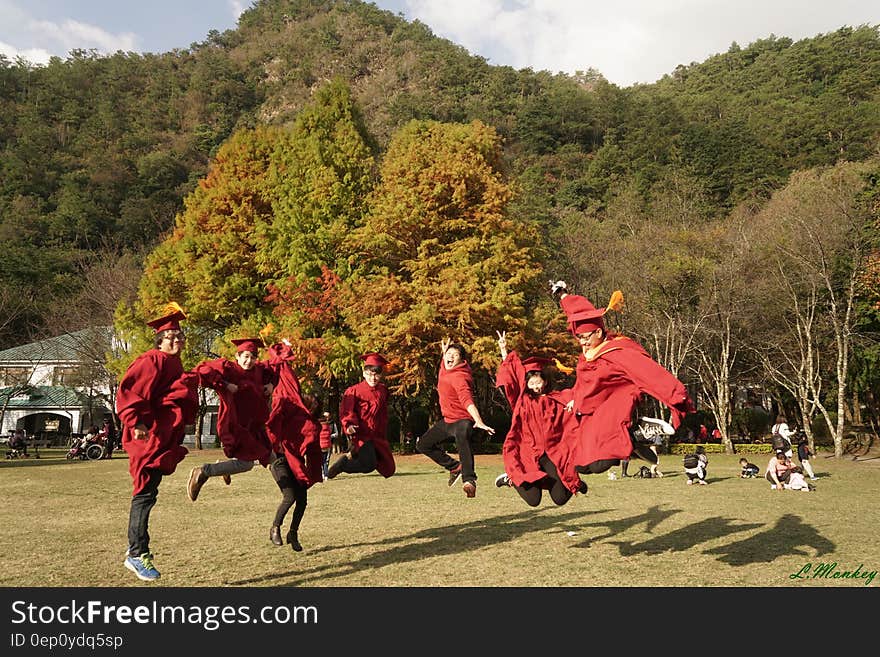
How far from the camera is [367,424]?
957 centimetres

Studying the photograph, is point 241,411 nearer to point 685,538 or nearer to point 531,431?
point 531,431

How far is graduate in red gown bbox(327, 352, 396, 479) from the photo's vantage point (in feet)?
30.3

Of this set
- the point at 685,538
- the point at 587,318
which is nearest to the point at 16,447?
the point at 685,538

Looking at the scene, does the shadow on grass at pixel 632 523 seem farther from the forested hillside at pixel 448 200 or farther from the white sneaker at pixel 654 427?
the forested hillside at pixel 448 200

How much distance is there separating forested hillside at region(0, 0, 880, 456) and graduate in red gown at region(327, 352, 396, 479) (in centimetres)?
1677

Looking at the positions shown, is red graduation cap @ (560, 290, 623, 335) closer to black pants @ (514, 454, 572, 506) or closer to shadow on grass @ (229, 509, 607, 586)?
black pants @ (514, 454, 572, 506)

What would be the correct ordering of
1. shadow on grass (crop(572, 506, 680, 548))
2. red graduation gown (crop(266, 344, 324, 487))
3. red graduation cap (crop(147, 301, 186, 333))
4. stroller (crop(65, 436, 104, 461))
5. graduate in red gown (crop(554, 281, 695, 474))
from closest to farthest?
1. graduate in red gown (crop(554, 281, 695, 474))
2. red graduation cap (crop(147, 301, 186, 333))
3. red graduation gown (crop(266, 344, 324, 487))
4. shadow on grass (crop(572, 506, 680, 548))
5. stroller (crop(65, 436, 104, 461))

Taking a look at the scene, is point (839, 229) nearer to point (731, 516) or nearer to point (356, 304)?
point (356, 304)

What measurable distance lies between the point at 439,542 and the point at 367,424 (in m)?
1.99

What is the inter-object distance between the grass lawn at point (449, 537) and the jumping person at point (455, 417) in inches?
45.9

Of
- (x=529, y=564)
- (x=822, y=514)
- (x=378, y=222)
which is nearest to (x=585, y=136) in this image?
(x=378, y=222)

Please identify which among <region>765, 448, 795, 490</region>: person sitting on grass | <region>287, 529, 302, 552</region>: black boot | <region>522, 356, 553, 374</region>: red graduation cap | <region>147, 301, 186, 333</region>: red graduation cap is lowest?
<region>765, 448, 795, 490</region>: person sitting on grass

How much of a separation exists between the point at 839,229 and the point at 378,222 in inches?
882

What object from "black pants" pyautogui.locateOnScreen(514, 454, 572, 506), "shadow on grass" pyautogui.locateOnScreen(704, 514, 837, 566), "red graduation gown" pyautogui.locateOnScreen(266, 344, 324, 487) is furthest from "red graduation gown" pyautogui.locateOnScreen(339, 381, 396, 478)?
"shadow on grass" pyautogui.locateOnScreen(704, 514, 837, 566)
